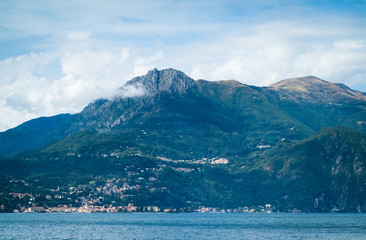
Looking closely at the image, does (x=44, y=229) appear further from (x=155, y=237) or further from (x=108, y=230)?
(x=155, y=237)

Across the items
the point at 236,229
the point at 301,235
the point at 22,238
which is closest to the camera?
the point at 22,238

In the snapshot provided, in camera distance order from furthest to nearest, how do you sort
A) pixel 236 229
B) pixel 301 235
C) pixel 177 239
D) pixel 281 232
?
1. pixel 236 229
2. pixel 281 232
3. pixel 301 235
4. pixel 177 239

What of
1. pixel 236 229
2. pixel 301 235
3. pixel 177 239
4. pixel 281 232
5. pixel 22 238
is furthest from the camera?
pixel 236 229

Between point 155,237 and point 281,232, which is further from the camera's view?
point 281,232

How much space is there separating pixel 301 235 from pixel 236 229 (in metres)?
29.7

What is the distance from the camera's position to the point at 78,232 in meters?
151

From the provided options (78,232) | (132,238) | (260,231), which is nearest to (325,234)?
(260,231)

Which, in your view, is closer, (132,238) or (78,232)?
(132,238)

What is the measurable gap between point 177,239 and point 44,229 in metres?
43.6

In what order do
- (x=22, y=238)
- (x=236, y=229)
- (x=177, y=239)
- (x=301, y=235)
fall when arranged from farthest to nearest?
(x=236, y=229) < (x=301, y=235) < (x=177, y=239) < (x=22, y=238)

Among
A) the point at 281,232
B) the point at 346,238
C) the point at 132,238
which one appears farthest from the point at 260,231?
the point at 132,238

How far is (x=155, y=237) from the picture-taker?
144m

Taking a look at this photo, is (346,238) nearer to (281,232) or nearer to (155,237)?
(281,232)

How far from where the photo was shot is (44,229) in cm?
15888
